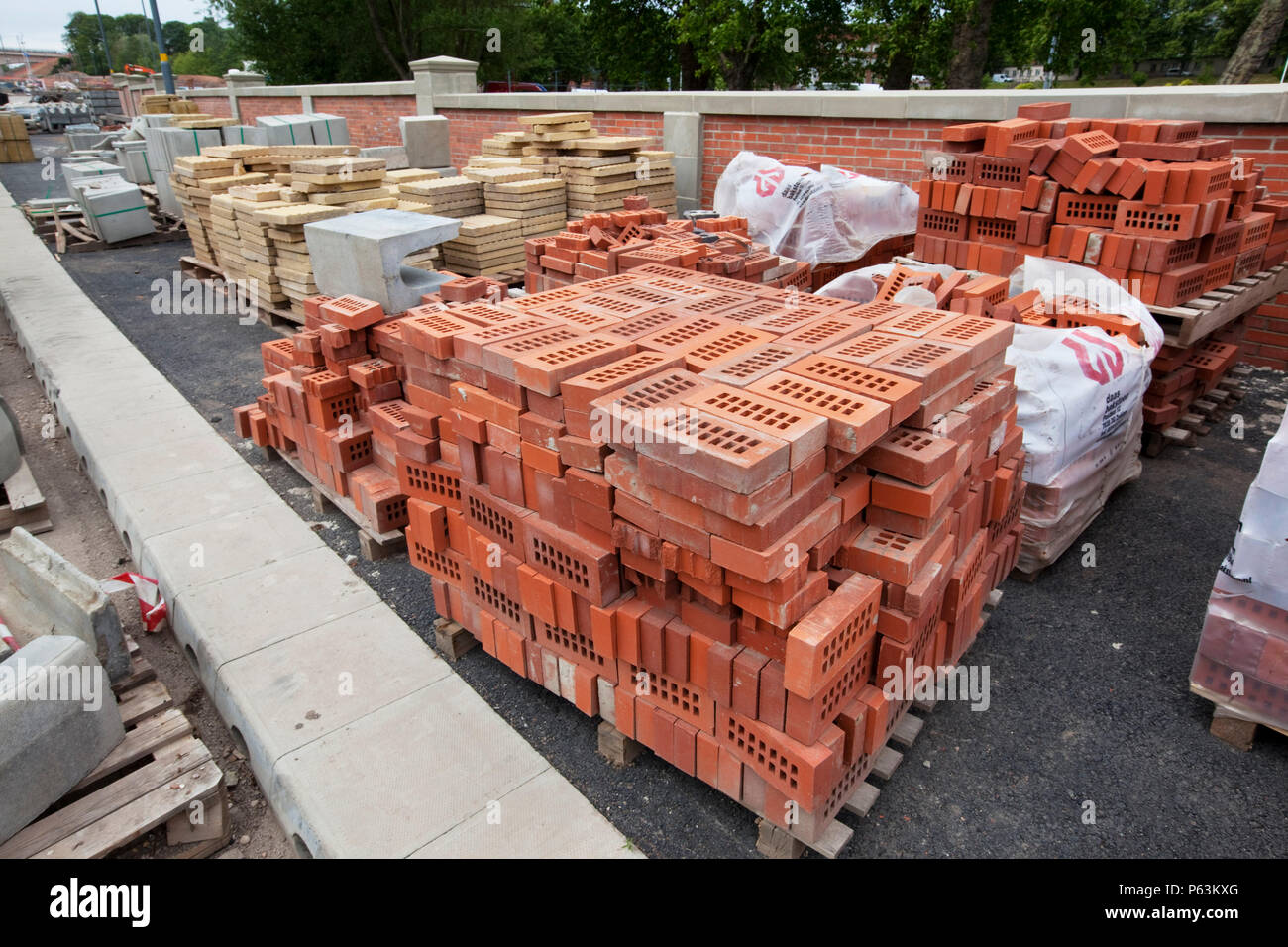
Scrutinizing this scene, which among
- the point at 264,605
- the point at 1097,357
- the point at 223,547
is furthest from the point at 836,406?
the point at 223,547

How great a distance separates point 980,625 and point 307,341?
16.7ft

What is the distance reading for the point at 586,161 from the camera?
36.0 feet

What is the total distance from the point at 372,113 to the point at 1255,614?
22492 millimetres

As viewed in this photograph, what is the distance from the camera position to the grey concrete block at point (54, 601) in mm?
3951

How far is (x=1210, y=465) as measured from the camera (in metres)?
6.59

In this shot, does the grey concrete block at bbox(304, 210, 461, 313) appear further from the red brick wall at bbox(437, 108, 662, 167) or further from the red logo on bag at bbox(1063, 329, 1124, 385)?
the red brick wall at bbox(437, 108, 662, 167)

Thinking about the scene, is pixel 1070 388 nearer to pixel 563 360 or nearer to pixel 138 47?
pixel 563 360

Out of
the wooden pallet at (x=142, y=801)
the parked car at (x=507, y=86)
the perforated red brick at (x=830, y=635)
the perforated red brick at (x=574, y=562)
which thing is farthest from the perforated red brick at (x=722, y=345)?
the parked car at (x=507, y=86)

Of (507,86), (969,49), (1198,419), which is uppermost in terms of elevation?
(507,86)

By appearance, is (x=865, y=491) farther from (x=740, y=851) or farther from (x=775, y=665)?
(x=740, y=851)

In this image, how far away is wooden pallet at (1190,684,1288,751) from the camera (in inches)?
150

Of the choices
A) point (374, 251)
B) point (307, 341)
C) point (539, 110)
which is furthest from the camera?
point (539, 110)
